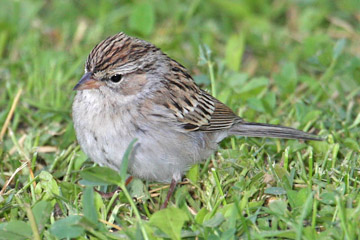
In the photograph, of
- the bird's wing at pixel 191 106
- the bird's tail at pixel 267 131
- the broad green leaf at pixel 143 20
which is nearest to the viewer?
the bird's wing at pixel 191 106

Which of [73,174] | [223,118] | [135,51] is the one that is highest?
[135,51]

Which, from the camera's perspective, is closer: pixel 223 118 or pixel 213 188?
pixel 213 188

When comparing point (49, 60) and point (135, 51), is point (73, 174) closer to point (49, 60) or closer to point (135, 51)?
point (135, 51)

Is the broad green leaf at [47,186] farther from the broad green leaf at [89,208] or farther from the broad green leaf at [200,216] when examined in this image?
the broad green leaf at [200,216]

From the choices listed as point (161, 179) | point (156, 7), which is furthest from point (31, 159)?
point (156, 7)

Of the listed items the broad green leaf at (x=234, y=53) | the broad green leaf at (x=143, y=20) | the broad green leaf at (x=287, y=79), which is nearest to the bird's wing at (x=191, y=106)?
the broad green leaf at (x=287, y=79)

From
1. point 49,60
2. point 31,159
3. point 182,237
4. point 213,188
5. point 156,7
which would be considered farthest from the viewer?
point 156,7

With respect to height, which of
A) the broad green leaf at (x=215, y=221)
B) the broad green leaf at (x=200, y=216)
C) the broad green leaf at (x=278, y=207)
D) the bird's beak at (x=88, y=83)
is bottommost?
the broad green leaf at (x=200, y=216)
